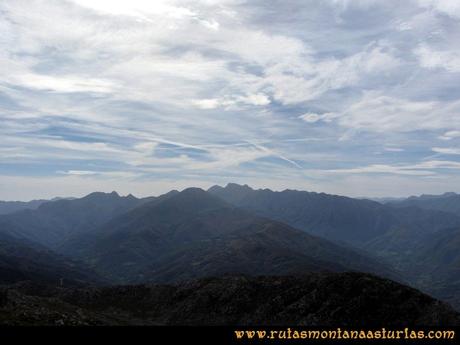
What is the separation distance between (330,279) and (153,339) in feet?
272

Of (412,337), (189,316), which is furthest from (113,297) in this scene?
(412,337)

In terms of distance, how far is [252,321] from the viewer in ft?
294

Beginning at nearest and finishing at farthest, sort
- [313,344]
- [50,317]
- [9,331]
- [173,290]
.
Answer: [9,331] < [313,344] < [50,317] < [173,290]

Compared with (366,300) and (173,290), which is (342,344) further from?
(173,290)

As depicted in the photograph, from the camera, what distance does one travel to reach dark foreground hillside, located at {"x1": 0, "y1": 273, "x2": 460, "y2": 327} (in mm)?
72688

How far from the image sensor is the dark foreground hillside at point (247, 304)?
72.7 m

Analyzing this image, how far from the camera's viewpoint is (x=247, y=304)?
318 ft

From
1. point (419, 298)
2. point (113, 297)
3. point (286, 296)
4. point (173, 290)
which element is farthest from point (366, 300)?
point (113, 297)

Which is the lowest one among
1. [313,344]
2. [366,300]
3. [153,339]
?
[366,300]

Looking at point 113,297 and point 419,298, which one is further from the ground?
point 419,298

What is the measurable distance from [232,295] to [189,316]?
11728mm

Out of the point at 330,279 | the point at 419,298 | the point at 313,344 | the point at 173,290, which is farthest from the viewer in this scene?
the point at 173,290

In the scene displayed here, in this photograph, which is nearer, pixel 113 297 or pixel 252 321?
pixel 252 321

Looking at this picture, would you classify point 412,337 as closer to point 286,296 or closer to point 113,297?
point 286,296
